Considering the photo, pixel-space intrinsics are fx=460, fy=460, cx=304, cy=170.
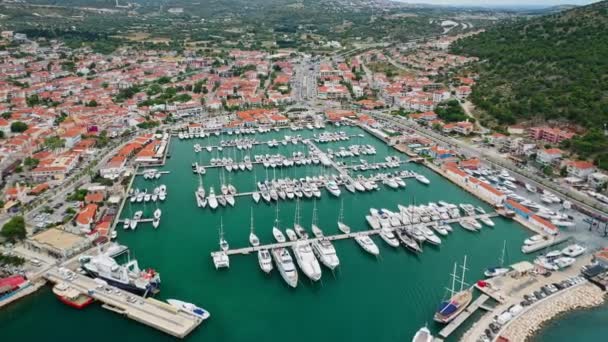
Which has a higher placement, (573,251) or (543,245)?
(573,251)

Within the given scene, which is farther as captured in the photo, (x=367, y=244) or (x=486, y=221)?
(x=486, y=221)

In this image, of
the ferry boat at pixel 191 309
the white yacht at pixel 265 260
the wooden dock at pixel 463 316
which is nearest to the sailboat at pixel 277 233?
the white yacht at pixel 265 260

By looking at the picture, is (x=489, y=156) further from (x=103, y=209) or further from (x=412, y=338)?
(x=103, y=209)

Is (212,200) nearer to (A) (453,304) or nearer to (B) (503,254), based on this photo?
(A) (453,304)

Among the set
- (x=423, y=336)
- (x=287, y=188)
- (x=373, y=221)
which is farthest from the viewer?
(x=287, y=188)

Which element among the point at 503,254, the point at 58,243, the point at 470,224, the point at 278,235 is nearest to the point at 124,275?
the point at 58,243

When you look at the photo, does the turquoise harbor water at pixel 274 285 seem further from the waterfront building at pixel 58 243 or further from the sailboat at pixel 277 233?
the waterfront building at pixel 58 243

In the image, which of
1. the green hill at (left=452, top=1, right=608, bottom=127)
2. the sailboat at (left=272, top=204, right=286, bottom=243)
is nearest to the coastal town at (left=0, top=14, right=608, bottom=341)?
the sailboat at (left=272, top=204, right=286, bottom=243)
